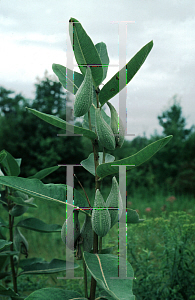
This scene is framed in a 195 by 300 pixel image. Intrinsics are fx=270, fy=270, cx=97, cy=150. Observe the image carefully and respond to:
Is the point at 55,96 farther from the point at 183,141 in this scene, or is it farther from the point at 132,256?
the point at 132,256

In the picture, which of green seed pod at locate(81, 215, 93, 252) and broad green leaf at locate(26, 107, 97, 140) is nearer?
broad green leaf at locate(26, 107, 97, 140)

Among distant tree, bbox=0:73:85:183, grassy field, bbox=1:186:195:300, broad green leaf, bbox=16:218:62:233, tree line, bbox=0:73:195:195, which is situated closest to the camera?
broad green leaf, bbox=16:218:62:233

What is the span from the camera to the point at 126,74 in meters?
0.52

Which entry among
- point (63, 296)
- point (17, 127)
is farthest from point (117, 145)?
point (17, 127)

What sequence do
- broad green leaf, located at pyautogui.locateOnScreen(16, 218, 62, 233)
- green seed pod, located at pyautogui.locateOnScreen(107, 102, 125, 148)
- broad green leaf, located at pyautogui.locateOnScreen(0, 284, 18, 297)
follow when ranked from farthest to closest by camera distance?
broad green leaf, located at pyautogui.locateOnScreen(16, 218, 62, 233), broad green leaf, located at pyautogui.locateOnScreen(0, 284, 18, 297), green seed pod, located at pyautogui.locateOnScreen(107, 102, 125, 148)

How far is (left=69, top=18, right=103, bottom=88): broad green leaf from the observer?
490 mm

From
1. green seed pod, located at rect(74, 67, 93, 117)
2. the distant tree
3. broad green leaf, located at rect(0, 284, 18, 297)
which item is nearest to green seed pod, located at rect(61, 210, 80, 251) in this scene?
green seed pod, located at rect(74, 67, 93, 117)

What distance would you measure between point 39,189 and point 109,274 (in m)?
0.21

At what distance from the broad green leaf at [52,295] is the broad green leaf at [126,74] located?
0.42 metres

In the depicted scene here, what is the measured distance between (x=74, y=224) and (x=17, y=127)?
9.28 ft

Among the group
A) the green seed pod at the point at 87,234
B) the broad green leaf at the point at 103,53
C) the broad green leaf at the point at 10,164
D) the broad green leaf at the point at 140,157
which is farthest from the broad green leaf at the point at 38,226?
the broad green leaf at the point at 103,53

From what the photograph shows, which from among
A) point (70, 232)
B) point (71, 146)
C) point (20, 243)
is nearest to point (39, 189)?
point (70, 232)

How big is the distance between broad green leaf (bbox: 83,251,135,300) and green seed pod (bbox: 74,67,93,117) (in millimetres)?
290

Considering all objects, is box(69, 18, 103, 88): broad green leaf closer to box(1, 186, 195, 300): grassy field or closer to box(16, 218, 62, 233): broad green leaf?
box(1, 186, 195, 300): grassy field
